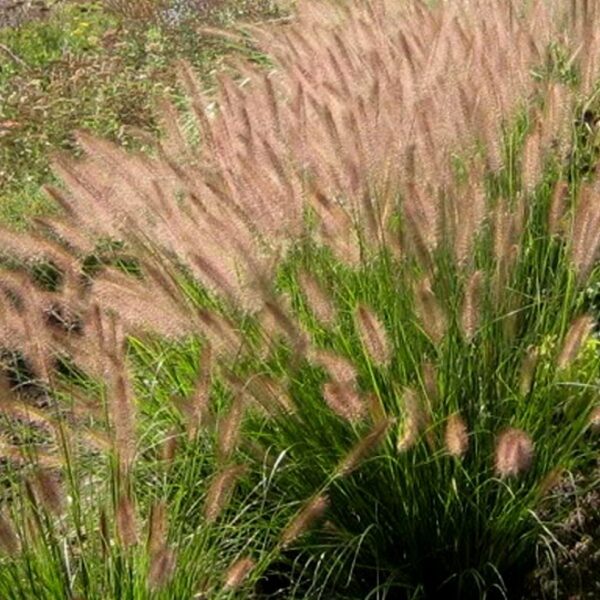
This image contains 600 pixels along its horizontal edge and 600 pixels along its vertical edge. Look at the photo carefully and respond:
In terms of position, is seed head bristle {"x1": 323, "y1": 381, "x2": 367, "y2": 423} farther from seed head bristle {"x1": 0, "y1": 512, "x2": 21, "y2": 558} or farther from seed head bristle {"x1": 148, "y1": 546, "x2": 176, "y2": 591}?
seed head bristle {"x1": 0, "y1": 512, "x2": 21, "y2": 558}

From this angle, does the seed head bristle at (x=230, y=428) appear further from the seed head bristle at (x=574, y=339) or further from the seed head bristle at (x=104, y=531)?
the seed head bristle at (x=574, y=339)

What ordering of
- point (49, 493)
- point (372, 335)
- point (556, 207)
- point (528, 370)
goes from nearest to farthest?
1. point (49, 493)
2. point (372, 335)
3. point (528, 370)
4. point (556, 207)

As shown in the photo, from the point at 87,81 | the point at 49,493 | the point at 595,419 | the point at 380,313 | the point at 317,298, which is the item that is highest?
the point at 49,493

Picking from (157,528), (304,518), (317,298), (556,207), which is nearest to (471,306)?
(317,298)

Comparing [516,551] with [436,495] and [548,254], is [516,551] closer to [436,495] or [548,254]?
[436,495]

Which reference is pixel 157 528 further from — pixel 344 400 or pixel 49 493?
pixel 344 400

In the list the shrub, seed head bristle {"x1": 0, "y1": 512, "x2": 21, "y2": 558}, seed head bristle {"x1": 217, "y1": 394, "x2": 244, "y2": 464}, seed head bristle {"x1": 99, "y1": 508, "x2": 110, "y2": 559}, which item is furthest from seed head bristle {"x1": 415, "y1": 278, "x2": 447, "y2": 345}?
seed head bristle {"x1": 0, "y1": 512, "x2": 21, "y2": 558}

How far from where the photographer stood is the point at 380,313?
311 centimetres

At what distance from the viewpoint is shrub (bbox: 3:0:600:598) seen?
9.22 feet

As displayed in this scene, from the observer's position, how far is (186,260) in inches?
115

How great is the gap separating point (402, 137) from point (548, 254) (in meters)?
0.44

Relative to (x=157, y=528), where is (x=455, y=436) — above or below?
below

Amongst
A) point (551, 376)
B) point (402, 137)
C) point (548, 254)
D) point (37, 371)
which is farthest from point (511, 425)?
point (37, 371)

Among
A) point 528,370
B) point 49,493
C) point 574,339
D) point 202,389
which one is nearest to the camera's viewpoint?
point 49,493
